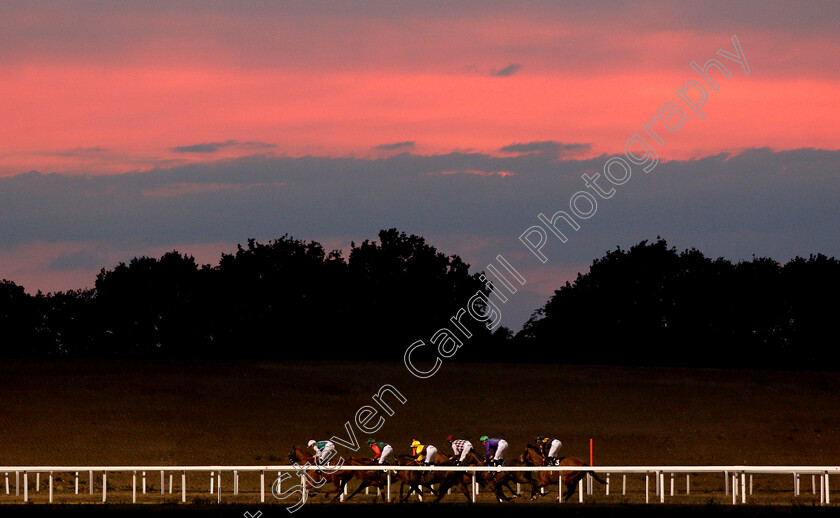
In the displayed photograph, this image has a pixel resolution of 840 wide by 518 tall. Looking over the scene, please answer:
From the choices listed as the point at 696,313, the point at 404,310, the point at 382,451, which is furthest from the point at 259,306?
the point at 382,451

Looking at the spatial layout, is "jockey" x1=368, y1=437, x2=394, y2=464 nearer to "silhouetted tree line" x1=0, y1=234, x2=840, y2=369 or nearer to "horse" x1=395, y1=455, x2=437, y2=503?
Result: "horse" x1=395, y1=455, x2=437, y2=503

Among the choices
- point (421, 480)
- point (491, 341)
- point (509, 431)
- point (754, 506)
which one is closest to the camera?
point (754, 506)

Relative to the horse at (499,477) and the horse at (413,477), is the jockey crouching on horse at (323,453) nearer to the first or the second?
the horse at (413,477)

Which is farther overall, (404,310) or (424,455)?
(404,310)

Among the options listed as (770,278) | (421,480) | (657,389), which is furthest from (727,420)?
(770,278)

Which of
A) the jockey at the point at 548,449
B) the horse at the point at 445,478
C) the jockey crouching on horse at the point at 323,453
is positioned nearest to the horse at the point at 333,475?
the jockey crouching on horse at the point at 323,453

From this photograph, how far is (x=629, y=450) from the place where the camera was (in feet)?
106

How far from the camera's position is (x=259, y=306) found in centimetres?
5859

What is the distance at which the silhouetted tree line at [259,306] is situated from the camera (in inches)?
2153

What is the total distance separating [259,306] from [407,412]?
2297 centimetres

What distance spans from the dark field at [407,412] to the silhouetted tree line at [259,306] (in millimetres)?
10192

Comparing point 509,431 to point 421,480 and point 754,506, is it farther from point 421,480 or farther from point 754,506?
point 754,506

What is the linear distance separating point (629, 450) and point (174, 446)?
12.1 meters

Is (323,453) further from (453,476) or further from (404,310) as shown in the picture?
(404,310)
